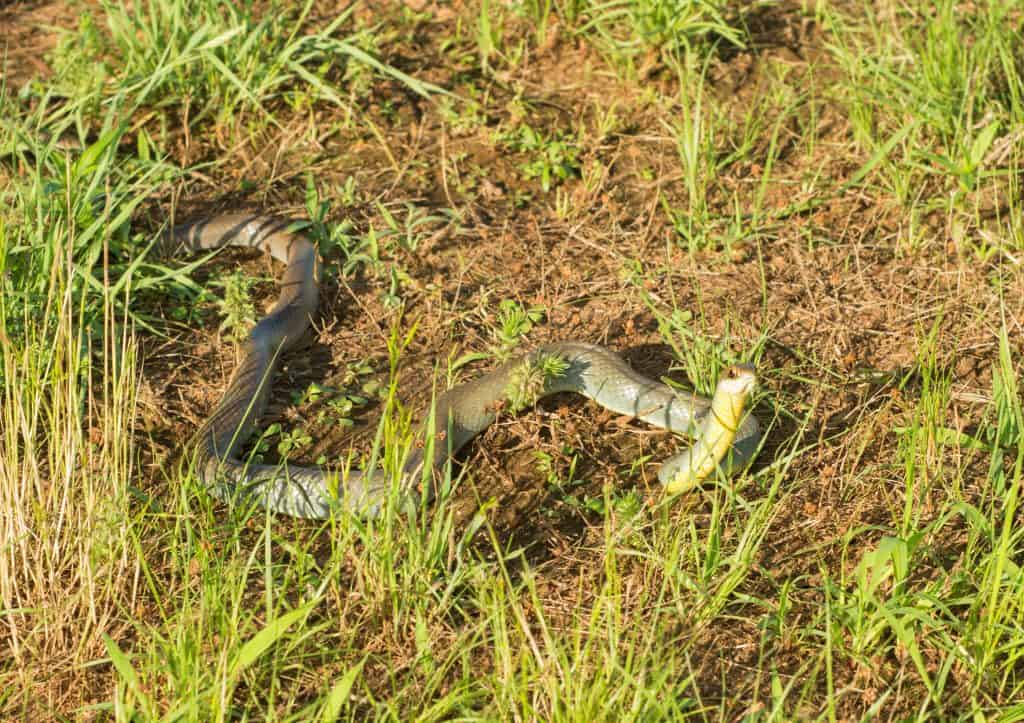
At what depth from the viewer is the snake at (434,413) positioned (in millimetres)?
3949

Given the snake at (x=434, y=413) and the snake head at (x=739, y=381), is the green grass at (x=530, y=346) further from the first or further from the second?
the snake head at (x=739, y=381)

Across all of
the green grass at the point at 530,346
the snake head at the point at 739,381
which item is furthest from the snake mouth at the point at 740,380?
the green grass at the point at 530,346

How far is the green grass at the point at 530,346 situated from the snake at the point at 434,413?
0.29 ft

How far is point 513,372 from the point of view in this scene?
4.52 m

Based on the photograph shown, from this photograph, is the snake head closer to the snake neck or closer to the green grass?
the snake neck

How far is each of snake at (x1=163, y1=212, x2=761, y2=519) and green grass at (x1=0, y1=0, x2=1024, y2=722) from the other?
0.29 feet

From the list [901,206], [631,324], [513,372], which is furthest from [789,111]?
[513,372]

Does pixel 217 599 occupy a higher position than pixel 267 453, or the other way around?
pixel 217 599

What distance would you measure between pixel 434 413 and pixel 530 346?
1.18 m

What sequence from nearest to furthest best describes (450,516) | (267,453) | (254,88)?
(450,516) → (267,453) → (254,88)

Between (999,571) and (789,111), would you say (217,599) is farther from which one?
(789,111)

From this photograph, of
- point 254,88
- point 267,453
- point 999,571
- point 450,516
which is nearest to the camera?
point 999,571

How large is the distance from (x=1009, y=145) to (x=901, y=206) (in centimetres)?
49

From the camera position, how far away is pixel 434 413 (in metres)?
3.80
